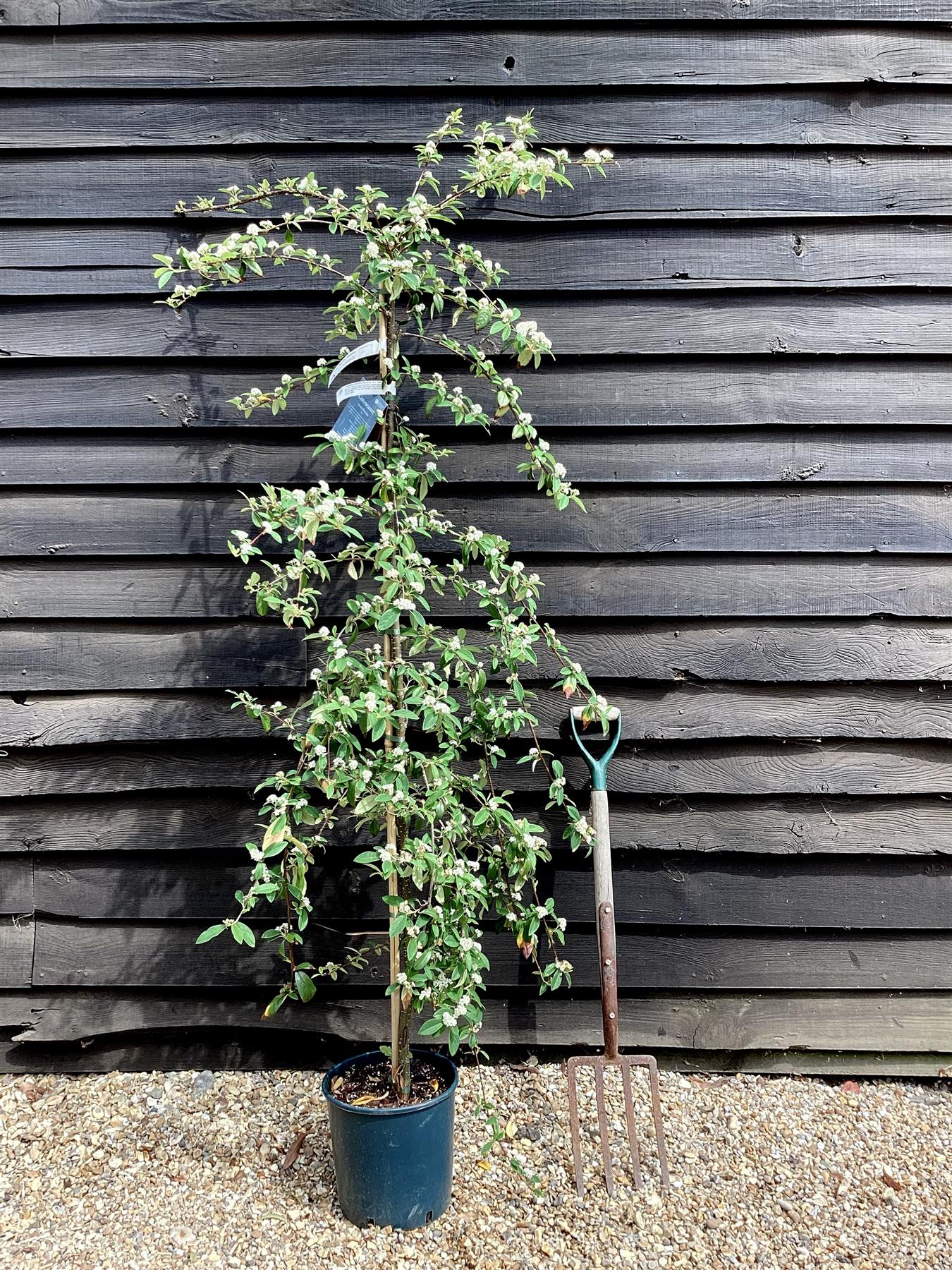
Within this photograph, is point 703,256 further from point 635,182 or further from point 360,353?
point 360,353

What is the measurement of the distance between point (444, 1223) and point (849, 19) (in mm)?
2891

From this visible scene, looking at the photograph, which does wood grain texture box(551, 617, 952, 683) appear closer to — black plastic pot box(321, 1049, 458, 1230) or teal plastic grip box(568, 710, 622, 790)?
teal plastic grip box(568, 710, 622, 790)

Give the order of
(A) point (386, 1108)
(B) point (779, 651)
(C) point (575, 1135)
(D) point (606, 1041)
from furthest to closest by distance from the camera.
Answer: (B) point (779, 651)
(D) point (606, 1041)
(C) point (575, 1135)
(A) point (386, 1108)

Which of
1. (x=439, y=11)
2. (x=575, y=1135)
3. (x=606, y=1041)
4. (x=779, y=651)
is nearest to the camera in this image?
(x=575, y=1135)

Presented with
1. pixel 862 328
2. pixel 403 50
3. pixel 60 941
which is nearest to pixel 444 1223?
pixel 60 941

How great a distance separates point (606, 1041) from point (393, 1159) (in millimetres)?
538

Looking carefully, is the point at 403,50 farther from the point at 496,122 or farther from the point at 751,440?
the point at 751,440

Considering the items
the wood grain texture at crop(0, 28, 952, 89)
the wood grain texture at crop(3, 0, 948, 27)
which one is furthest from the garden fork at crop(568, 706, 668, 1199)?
the wood grain texture at crop(3, 0, 948, 27)

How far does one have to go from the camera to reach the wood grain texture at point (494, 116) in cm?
213

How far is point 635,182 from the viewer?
2.15 metres

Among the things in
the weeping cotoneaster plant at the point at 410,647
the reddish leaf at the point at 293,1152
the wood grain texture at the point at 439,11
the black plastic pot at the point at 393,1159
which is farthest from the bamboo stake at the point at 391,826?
the wood grain texture at the point at 439,11

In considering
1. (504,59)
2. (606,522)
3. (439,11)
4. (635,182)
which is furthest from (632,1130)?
(439,11)

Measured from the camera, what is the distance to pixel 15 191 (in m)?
2.17

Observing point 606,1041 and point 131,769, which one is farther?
point 131,769
